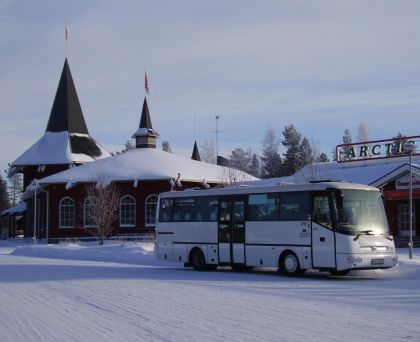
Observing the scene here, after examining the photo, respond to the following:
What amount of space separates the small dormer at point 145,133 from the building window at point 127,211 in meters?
8.44

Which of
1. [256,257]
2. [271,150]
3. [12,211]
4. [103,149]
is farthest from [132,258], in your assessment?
[271,150]

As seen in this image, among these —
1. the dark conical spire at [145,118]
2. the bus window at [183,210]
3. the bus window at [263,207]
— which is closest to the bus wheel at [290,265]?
the bus window at [263,207]

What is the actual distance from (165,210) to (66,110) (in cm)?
3935

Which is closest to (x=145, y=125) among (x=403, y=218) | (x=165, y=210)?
(x=403, y=218)

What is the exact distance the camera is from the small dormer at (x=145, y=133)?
178ft

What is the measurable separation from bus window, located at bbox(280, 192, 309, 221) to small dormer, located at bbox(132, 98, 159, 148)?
1386 inches

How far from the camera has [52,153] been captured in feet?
187

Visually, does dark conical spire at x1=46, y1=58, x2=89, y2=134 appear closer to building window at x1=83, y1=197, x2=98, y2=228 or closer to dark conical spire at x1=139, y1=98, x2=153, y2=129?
dark conical spire at x1=139, y1=98, x2=153, y2=129

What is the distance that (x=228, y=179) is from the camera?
49.2 meters

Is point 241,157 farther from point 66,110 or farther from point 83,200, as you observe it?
point 83,200

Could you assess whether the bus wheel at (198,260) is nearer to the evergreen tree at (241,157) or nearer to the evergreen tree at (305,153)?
the evergreen tree at (305,153)

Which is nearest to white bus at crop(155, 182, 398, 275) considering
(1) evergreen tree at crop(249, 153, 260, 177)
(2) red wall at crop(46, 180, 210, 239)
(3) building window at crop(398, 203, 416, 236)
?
(3) building window at crop(398, 203, 416, 236)

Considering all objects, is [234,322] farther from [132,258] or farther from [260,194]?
[132,258]

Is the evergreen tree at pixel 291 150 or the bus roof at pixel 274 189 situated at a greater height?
the evergreen tree at pixel 291 150
